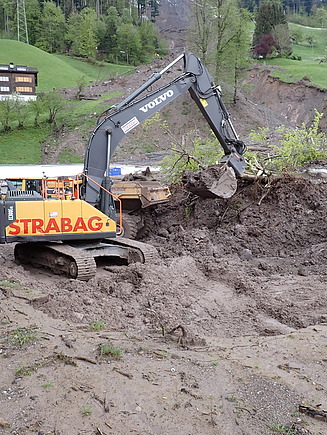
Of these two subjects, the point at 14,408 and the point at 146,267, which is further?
the point at 146,267

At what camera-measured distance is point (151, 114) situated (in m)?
11.3

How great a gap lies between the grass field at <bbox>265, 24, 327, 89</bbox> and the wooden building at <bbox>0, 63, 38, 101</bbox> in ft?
71.0

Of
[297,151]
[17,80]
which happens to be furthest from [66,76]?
[297,151]

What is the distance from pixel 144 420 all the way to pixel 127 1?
346 ft

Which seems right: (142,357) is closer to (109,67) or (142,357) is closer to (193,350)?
(193,350)

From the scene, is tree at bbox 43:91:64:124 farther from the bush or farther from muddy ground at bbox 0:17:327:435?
muddy ground at bbox 0:17:327:435

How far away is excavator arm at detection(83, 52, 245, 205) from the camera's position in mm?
10594

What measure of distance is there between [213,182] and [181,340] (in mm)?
6988

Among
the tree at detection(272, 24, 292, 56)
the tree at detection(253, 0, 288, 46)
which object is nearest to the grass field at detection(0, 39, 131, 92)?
the tree at detection(253, 0, 288, 46)

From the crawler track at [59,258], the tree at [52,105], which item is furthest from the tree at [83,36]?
the crawler track at [59,258]

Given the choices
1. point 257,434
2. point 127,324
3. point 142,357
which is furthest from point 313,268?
point 257,434

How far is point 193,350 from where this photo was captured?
5.97 m

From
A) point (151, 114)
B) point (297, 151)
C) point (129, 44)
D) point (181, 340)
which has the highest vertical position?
point (129, 44)

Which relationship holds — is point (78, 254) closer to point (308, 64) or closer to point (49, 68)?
point (308, 64)
